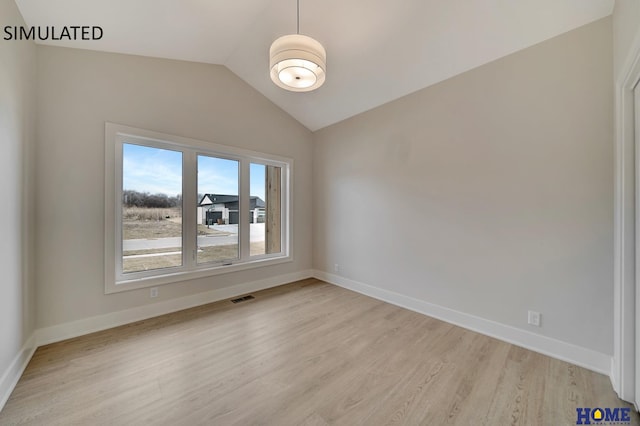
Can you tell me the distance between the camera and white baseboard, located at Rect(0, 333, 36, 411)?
5.29 feet

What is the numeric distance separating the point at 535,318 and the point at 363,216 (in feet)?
7.20

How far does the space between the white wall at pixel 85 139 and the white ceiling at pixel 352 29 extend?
20 centimetres

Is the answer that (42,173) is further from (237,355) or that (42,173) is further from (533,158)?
(533,158)

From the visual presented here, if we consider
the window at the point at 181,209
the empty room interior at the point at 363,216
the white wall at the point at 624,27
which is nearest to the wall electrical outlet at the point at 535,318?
the empty room interior at the point at 363,216

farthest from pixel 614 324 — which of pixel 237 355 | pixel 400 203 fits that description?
pixel 237 355

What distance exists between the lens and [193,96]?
10.3ft

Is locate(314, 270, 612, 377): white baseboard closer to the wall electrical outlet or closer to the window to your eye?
the wall electrical outlet

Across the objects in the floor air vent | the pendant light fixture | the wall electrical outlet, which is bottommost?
the floor air vent

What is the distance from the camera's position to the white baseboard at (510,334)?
1.99m

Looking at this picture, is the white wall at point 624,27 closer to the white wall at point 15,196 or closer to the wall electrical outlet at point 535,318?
the wall electrical outlet at point 535,318

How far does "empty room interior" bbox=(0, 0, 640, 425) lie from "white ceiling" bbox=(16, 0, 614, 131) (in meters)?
0.02

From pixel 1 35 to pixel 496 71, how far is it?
4.05 meters

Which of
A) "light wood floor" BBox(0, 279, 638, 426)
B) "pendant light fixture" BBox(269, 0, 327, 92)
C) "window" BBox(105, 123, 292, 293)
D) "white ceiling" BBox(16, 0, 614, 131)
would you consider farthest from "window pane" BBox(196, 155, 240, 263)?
"pendant light fixture" BBox(269, 0, 327, 92)

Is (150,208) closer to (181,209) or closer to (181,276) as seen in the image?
(181,209)
